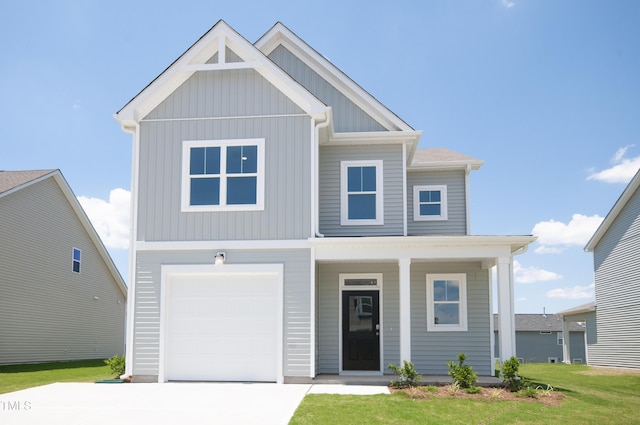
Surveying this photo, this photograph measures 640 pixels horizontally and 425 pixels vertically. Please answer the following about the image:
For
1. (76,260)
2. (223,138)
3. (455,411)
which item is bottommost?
(455,411)

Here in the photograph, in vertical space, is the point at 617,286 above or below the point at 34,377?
above

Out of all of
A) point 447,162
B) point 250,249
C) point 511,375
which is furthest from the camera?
point 447,162

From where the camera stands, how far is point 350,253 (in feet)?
45.5

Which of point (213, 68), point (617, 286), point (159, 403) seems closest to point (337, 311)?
point (159, 403)

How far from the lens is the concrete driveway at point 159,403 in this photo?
30.9 feet

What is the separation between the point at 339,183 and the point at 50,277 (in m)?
13.3

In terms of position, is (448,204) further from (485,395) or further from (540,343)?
(540,343)

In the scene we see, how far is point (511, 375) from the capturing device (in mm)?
12648

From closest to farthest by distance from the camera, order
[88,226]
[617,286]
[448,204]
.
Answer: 1. [448,204]
2. [617,286]
3. [88,226]

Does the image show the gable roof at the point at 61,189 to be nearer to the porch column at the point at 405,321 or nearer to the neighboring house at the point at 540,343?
the porch column at the point at 405,321

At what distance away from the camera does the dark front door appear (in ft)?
50.6

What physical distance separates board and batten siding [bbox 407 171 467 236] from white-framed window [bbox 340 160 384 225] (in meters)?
2.12

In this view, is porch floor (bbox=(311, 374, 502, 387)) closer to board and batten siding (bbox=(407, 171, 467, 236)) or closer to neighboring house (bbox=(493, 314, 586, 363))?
board and batten siding (bbox=(407, 171, 467, 236))

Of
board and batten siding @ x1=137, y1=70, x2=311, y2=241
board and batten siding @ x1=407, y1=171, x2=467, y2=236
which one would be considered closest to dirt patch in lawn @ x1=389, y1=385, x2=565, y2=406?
board and batten siding @ x1=137, y1=70, x2=311, y2=241
